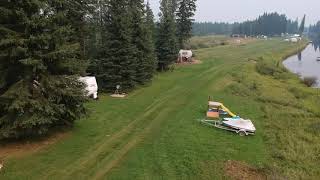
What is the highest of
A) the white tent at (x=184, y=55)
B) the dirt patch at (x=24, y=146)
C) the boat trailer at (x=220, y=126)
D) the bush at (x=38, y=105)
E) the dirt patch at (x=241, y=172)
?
the bush at (x=38, y=105)

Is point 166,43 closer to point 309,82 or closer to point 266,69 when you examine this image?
point 266,69

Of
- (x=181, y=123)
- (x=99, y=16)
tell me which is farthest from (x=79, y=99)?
(x=99, y=16)

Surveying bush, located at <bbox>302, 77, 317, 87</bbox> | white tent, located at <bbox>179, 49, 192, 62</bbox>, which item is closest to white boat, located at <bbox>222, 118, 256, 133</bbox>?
bush, located at <bbox>302, 77, 317, 87</bbox>

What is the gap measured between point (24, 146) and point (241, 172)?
1230 cm

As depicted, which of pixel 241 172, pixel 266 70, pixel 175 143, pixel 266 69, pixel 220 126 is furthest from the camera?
pixel 266 69

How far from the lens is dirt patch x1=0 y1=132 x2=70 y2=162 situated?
72.9 feet

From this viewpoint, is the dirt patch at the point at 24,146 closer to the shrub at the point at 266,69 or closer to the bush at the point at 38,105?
the bush at the point at 38,105

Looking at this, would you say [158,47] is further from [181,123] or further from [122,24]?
[181,123]

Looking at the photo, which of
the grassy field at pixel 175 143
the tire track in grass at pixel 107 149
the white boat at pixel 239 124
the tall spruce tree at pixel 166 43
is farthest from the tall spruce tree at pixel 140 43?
the white boat at pixel 239 124

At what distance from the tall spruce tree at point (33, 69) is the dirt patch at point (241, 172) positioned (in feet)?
32.2

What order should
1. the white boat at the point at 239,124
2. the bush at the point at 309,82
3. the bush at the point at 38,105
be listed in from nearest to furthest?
the bush at the point at 38,105
the white boat at the point at 239,124
the bush at the point at 309,82

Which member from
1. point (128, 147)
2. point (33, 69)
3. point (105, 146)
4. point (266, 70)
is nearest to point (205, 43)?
point (266, 70)

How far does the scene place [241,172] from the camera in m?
21.7

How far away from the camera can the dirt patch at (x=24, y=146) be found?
22.2 m
